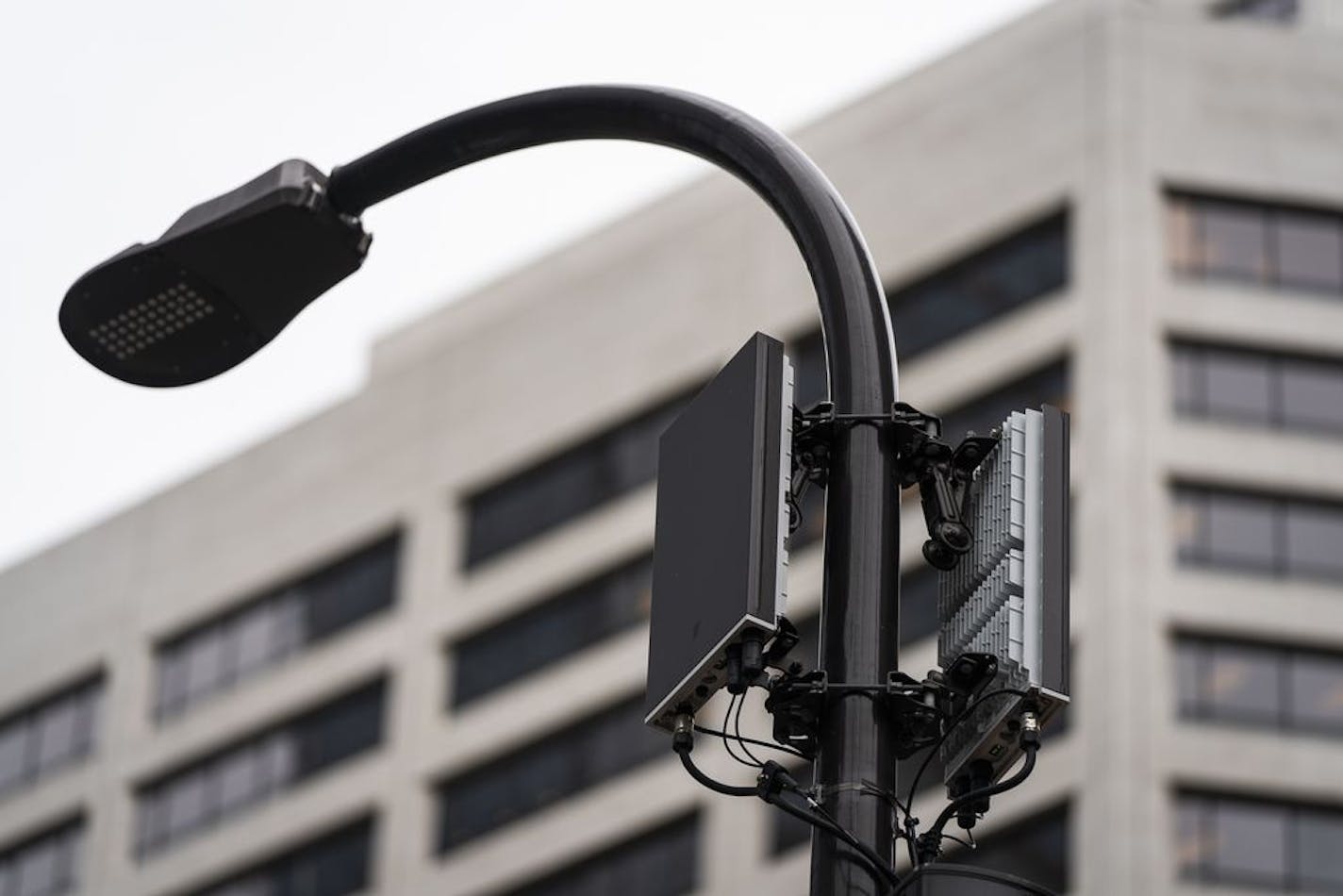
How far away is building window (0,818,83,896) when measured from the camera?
7006 cm

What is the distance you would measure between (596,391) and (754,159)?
5647 cm

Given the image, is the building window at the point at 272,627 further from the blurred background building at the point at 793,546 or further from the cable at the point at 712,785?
the cable at the point at 712,785

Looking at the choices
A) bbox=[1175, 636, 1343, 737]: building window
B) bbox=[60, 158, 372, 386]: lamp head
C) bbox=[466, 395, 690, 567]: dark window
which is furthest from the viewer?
bbox=[466, 395, 690, 567]: dark window

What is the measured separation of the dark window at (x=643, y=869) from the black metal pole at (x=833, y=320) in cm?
5089

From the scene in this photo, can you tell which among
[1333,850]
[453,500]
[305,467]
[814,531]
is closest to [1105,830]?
[1333,850]

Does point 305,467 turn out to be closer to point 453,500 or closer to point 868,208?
point 453,500

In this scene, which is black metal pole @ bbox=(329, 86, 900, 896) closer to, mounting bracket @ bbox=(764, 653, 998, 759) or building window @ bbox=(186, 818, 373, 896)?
mounting bracket @ bbox=(764, 653, 998, 759)

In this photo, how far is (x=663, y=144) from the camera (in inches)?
302

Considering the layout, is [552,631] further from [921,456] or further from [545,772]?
[921,456]

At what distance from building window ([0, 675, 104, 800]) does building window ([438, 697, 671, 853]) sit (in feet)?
41.3

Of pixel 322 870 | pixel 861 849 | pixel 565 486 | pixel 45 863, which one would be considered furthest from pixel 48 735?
pixel 861 849

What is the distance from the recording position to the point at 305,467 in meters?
69.3

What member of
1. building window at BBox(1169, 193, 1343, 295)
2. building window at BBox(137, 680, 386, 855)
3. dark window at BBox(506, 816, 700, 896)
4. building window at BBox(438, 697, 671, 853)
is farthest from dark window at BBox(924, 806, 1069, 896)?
building window at BBox(137, 680, 386, 855)

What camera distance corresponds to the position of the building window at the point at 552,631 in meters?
61.5
